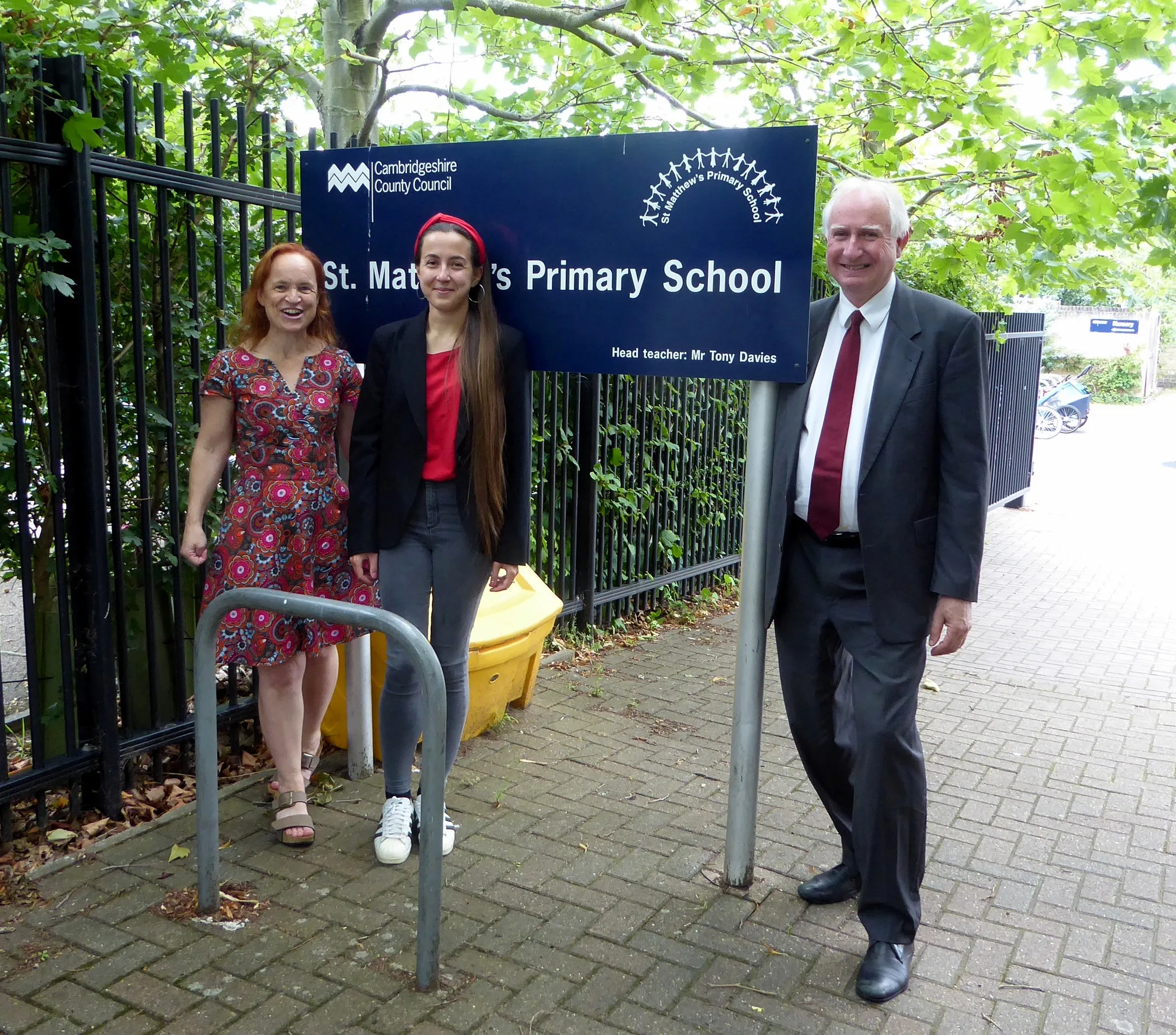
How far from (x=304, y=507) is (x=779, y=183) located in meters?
1.76

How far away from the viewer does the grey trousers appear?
2.91 metres

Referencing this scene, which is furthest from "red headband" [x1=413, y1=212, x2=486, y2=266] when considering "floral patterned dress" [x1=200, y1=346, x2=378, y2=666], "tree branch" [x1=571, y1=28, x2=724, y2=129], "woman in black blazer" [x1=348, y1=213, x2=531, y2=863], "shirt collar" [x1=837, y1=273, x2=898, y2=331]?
"tree branch" [x1=571, y1=28, x2=724, y2=129]

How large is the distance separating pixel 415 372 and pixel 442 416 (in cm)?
16

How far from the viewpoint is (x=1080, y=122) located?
5.38 metres

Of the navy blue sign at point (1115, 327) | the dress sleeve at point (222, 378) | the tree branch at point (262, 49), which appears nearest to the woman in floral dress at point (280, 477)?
the dress sleeve at point (222, 378)

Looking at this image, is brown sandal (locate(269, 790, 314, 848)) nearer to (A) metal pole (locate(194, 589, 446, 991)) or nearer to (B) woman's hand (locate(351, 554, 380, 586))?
(A) metal pole (locate(194, 589, 446, 991))

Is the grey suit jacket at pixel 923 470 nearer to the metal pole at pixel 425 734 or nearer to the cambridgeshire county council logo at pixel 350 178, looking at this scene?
the metal pole at pixel 425 734

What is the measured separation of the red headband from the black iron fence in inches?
38.9

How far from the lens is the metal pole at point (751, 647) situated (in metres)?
3.20

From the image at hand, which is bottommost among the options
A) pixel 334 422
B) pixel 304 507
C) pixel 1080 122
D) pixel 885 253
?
pixel 304 507

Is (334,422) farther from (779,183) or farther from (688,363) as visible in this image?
(779,183)

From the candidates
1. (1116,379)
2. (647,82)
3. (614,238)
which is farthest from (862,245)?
(1116,379)

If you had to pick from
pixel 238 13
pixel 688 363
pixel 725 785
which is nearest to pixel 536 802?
pixel 725 785

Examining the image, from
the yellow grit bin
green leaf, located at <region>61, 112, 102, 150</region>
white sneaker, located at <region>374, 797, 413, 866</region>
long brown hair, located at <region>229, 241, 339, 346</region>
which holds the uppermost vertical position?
green leaf, located at <region>61, 112, 102, 150</region>
